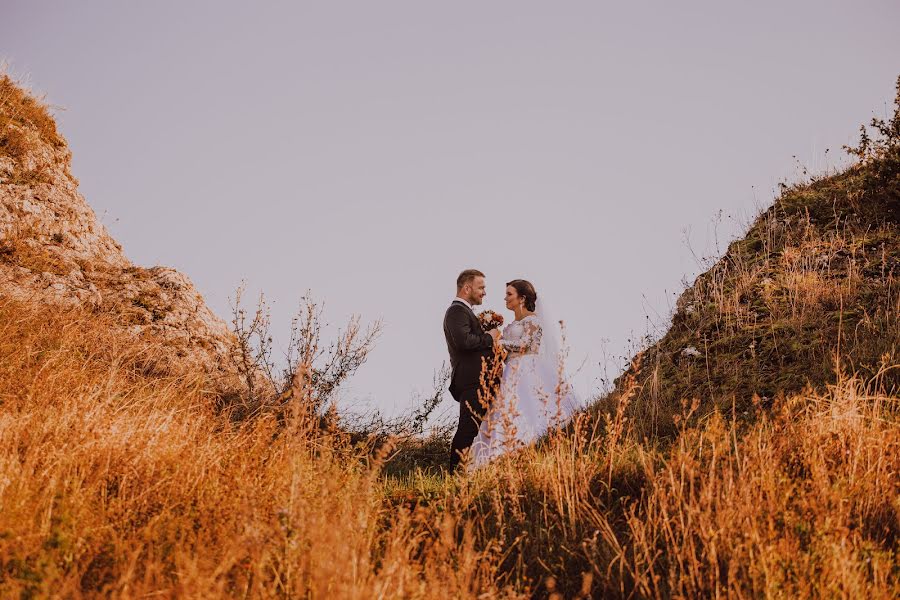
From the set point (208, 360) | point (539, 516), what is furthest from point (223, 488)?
point (208, 360)

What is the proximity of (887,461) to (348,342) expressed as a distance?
594cm

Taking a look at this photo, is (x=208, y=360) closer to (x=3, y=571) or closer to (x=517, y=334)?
(x=517, y=334)

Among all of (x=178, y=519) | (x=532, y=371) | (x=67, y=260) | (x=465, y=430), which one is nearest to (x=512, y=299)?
(x=532, y=371)

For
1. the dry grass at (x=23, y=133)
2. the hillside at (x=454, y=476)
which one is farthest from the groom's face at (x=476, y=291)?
the dry grass at (x=23, y=133)

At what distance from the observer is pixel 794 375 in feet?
20.4

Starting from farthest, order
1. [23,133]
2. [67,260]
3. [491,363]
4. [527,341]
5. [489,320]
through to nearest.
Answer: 1. [23,133]
2. [67,260]
3. [489,320]
4. [527,341]
5. [491,363]

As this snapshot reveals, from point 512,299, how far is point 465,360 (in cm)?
113

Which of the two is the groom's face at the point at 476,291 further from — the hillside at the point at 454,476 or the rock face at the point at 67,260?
the rock face at the point at 67,260

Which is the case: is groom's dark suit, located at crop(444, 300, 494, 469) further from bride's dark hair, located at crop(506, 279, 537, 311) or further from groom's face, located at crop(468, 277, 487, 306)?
bride's dark hair, located at crop(506, 279, 537, 311)

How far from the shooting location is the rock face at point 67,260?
7.78 m

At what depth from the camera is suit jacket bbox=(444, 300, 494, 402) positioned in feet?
21.3

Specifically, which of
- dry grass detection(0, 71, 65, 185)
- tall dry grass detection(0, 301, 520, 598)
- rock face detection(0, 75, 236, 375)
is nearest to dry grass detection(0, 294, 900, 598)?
tall dry grass detection(0, 301, 520, 598)

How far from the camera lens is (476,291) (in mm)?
6906

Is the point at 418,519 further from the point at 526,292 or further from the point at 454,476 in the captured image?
the point at 526,292
